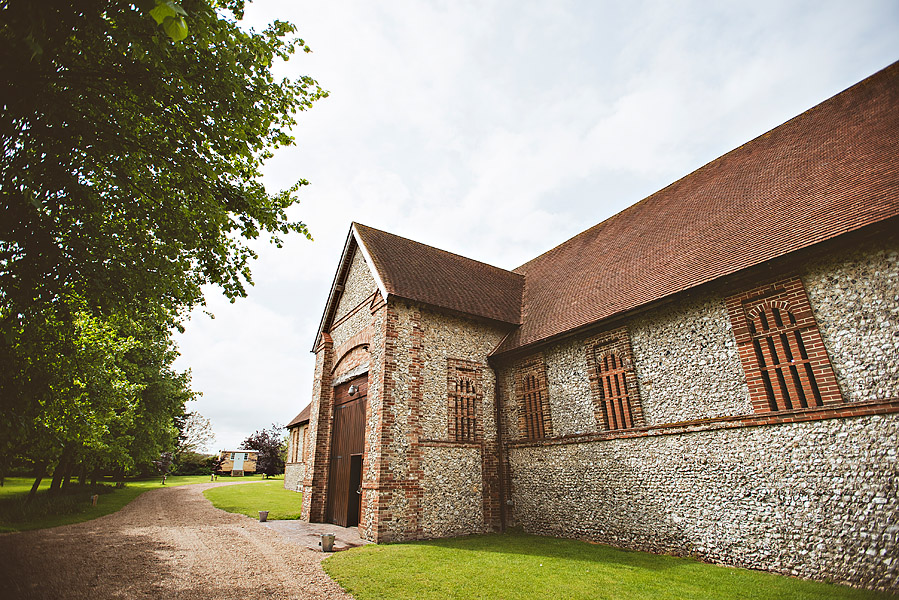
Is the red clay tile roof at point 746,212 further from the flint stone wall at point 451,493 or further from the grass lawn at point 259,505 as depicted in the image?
the grass lawn at point 259,505

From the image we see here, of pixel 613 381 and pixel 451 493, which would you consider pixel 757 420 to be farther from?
pixel 451 493

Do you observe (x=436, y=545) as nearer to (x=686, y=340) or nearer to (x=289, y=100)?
(x=686, y=340)

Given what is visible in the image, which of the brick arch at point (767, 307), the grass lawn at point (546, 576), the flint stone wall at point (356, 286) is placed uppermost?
the flint stone wall at point (356, 286)

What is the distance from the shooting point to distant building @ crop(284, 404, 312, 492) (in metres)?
32.4

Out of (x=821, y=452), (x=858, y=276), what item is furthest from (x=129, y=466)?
(x=858, y=276)

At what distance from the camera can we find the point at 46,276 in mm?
7371

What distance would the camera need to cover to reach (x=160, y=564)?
29.4 feet

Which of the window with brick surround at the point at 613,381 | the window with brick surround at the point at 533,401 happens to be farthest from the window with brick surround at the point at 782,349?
the window with brick surround at the point at 533,401

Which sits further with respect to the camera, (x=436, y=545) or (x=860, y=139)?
(x=436, y=545)

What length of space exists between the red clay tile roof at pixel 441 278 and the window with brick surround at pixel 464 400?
75.6 inches

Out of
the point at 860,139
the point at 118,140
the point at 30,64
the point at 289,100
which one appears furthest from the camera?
the point at 860,139

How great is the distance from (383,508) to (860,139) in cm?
1447

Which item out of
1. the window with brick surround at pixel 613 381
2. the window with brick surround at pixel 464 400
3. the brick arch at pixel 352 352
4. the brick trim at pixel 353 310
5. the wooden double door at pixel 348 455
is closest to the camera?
the window with brick surround at pixel 613 381

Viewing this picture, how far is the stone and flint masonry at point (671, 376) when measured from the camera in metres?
7.44
